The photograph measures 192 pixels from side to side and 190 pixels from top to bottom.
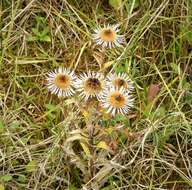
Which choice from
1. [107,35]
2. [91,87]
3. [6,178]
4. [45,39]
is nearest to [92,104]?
[91,87]

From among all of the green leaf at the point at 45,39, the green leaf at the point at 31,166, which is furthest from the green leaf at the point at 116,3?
the green leaf at the point at 31,166

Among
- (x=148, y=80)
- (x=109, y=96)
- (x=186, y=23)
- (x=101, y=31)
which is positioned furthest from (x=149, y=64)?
(x=109, y=96)

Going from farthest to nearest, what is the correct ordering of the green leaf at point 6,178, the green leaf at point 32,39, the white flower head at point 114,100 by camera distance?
the green leaf at point 32,39 < the green leaf at point 6,178 < the white flower head at point 114,100

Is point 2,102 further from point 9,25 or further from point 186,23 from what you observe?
point 186,23

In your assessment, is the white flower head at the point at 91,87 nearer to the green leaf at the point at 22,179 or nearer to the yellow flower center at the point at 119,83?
the yellow flower center at the point at 119,83

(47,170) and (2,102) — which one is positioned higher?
(2,102)

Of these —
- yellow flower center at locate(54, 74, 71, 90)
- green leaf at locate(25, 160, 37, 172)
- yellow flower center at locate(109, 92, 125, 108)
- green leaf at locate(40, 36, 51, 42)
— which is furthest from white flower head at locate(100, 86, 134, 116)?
green leaf at locate(40, 36, 51, 42)

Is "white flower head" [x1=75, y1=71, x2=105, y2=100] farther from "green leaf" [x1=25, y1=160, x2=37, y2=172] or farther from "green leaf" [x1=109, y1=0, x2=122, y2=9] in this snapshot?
"green leaf" [x1=109, y1=0, x2=122, y2=9]
